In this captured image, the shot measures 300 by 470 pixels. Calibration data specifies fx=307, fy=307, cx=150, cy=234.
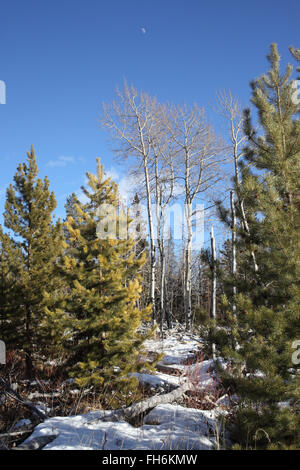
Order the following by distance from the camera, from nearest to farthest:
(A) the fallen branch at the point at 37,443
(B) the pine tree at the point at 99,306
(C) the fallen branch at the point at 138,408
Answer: (A) the fallen branch at the point at 37,443 → (C) the fallen branch at the point at 138,408 → (B) the pine tree at the point at 99,306

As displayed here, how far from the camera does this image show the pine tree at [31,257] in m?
8.06

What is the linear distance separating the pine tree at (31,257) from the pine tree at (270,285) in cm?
516

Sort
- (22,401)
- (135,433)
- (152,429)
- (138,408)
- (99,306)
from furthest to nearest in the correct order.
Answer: (99,306) → (22,401) → (138,408) → (152,429) → (135,433)

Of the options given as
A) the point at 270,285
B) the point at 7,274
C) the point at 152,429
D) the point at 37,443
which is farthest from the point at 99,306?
the point at 7,274

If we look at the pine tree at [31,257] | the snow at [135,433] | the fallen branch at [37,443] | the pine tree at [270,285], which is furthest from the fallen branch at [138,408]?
the pine tree at [31,257]

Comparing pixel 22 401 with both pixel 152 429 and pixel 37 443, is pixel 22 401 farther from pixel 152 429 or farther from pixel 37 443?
pixel 152 429

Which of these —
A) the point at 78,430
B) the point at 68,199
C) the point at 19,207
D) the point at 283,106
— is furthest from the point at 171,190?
the point at 68,199

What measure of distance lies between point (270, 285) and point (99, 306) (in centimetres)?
333

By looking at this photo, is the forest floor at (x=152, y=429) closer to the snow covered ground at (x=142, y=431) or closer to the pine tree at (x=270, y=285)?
the snow covered ground at (x=142, y=431)

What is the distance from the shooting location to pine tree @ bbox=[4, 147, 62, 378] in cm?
806

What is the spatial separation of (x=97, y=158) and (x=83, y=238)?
1984 millimetres

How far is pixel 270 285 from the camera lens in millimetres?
4457
